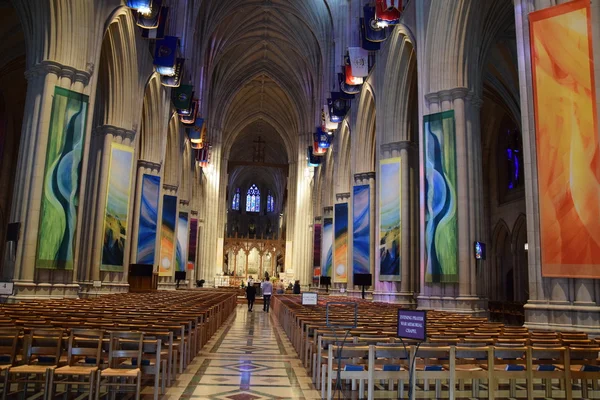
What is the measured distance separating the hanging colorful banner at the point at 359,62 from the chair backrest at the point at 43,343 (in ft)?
58.8

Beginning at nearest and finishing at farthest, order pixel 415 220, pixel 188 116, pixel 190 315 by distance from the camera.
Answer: pixel 190 315 → pixel 415 220 → pixel 188 116

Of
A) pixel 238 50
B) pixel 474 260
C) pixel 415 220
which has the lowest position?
pixel 474 260

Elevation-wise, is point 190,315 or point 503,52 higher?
point 503,52

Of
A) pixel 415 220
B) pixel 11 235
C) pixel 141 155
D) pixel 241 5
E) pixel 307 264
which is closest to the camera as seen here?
pixel 11 235

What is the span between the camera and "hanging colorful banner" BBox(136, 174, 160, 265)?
68.6ft

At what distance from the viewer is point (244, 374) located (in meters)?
7.50

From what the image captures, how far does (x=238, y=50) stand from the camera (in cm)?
4591

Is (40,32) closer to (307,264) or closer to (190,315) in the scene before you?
(190,315)

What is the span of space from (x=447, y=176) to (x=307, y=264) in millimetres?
30945

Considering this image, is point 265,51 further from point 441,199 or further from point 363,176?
point 441,199

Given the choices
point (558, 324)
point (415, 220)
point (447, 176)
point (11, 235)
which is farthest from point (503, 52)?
point (11, 235)

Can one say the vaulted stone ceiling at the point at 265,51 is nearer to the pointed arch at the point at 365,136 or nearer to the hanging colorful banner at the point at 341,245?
the pointed arch at the point at 365,136

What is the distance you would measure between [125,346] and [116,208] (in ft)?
41.0


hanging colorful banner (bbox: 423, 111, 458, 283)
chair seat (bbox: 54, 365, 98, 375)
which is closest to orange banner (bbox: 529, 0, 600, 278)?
hanging colorful banner (bbox: 423, 111, 458, 283)
